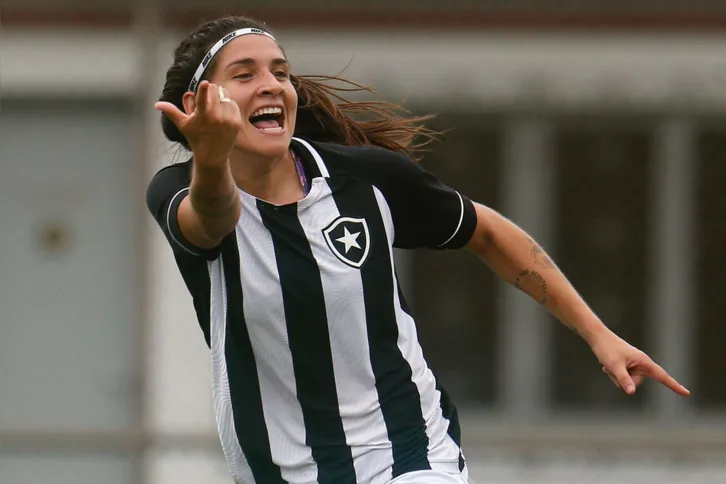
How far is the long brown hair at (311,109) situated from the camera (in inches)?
152

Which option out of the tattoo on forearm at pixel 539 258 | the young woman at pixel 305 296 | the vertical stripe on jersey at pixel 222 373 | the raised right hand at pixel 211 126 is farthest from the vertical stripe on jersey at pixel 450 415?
the raised right hand at pixel 211 126

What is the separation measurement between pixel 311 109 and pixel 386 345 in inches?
30.4

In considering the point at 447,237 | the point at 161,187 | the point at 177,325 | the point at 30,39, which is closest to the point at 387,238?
Answer: the point at 447,237

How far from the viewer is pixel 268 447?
3.69 m

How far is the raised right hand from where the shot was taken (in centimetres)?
312

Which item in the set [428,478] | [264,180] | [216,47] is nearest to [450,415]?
[428,478]

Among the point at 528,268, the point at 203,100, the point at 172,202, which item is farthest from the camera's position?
the point at 528,268

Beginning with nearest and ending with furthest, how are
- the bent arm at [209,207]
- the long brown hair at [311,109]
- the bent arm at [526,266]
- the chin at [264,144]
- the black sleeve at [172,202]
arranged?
1. the bent arm at [209,207]
2. the black sleeve at [172,202]
3. the chin at [264,144]
4. the long brown hair at [311,109]
5. the bent arm at [526,266]

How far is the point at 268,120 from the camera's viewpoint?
144 inches

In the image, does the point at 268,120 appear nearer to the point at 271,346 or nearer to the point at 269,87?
the point at 269,87

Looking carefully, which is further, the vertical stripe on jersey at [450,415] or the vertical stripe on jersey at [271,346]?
the vertical stripe on jersey at [450,415]

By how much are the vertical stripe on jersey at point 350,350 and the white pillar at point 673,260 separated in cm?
494

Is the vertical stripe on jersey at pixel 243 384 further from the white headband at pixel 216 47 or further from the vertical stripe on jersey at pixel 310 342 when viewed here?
the white headband at pixel 216 47

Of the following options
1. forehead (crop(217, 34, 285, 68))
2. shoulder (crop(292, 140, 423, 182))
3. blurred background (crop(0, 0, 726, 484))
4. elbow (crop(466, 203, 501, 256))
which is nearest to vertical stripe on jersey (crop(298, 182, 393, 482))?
shoulder (crop(292, 140, 423, 182))
